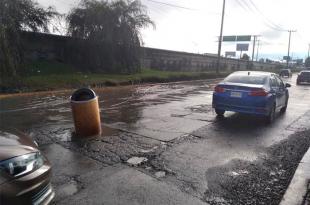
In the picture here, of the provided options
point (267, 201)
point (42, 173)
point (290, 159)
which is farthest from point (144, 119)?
point (42, 173)

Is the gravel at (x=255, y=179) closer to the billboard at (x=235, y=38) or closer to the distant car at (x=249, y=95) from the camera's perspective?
the distant car at (x=249, y=95)

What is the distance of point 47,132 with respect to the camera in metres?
7.62

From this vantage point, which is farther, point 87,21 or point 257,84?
point 87,21

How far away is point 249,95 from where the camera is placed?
916cm

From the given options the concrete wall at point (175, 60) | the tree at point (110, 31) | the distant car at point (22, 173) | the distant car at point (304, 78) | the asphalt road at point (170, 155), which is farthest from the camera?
the concrete wall at point (175, 60)

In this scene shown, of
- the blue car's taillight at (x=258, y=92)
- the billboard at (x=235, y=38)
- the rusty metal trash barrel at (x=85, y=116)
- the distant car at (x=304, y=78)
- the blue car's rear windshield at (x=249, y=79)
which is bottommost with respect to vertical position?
the distant car at (x=304, y=78)

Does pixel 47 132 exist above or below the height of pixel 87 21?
below

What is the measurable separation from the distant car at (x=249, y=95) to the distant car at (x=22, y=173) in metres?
6.82

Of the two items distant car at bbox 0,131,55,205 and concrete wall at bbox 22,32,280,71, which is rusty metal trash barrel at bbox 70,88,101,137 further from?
concrete wall at bbox 22,32,280,71

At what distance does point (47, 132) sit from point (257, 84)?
5.88m

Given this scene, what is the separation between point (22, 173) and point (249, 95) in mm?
7324

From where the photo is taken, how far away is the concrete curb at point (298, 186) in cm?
430

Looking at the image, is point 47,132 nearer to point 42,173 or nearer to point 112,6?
point 42,173

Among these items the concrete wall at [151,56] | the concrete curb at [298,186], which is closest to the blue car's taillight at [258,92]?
the concrete curb at [298,186]
